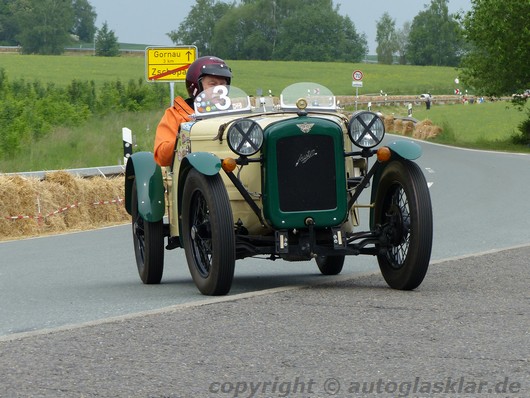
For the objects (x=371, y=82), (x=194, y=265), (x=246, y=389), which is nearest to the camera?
(x=246, y=389)

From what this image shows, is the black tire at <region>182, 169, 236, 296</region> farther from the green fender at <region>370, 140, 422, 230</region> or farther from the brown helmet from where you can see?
the brown helmet

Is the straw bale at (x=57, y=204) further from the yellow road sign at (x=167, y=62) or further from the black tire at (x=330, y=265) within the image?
the yellow road sign at (x=167, y=62)

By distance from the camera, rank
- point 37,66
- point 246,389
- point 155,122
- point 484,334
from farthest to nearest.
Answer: point 37,66 < point 155,122 < point 484,334 < point 246,389

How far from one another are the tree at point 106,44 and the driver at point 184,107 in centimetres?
15344

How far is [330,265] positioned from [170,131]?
1917mm

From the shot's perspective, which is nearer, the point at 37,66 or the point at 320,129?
Result: the point at 320,129

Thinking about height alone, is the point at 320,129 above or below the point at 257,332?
above

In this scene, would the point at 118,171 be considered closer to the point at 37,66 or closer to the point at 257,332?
the point at 257,332

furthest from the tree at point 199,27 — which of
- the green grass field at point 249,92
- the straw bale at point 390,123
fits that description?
the straw bale at point 390,123

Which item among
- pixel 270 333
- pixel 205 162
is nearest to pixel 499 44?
pixel 205 162

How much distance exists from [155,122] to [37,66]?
67355 millimetres

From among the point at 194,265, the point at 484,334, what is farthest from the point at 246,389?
the point at 194,265

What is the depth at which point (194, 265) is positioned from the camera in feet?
31.2

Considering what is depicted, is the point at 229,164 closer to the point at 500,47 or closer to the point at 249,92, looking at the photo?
the point at 500,47
